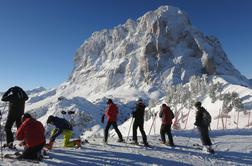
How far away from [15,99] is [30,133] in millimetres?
2982

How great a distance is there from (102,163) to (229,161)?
5.38 meters

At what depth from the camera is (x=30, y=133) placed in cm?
1084

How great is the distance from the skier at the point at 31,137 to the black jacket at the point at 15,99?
2440mm

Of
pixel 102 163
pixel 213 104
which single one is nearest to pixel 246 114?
pixel 213 104

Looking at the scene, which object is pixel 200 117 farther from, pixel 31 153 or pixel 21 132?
pixel 21 132

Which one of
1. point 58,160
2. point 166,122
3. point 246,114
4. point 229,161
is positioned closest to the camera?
point 58,160

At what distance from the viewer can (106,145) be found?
1634 centimetres

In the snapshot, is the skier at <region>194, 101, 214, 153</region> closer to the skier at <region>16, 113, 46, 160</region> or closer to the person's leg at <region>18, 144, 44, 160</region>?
the skier at <region>16, 113, 46, 160</region>

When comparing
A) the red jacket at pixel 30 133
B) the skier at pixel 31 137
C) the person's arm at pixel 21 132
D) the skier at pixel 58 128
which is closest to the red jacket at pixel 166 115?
the skier at pixel 58 128

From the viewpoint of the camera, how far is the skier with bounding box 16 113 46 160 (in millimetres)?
10789

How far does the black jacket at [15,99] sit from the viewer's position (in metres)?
13.3

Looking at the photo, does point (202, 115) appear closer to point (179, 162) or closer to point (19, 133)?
point (179, 162)

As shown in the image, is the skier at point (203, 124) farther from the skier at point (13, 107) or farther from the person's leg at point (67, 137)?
the skier at point (13, 107)

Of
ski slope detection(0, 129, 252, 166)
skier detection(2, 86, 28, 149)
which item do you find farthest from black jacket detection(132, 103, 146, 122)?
skier detection(2, 86, 28, 149)
